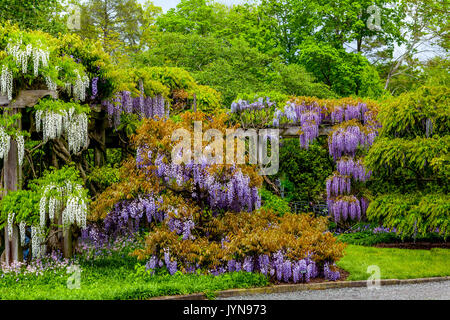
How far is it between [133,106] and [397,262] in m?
6.83

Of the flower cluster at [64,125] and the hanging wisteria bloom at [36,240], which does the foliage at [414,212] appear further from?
the hanging wisteria bloom at [36,240]

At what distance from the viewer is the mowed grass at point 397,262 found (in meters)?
8.35

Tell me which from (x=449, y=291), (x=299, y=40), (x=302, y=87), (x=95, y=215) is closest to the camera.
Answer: (x=449, y=291)

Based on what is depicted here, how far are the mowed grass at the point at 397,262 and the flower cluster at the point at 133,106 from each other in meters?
5.13

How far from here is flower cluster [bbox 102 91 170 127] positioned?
10.5 meters

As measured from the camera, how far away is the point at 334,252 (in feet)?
25.5

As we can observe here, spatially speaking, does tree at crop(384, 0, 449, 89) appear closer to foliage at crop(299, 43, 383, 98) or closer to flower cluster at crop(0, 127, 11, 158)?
foliage at crop(299, 43, 383, 98)

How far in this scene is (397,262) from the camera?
9383 mm

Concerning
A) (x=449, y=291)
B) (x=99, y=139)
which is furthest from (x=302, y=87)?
(x=449, y=291)

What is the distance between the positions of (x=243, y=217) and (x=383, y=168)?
4979 mm

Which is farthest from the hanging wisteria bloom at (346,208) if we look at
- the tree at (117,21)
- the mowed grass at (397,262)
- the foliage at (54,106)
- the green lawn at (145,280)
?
the tree at (117,21)

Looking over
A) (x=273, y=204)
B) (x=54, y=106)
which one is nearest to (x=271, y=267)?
(x=54, y=106)

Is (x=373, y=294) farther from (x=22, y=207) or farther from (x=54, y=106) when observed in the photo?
(x=54, y=106)
